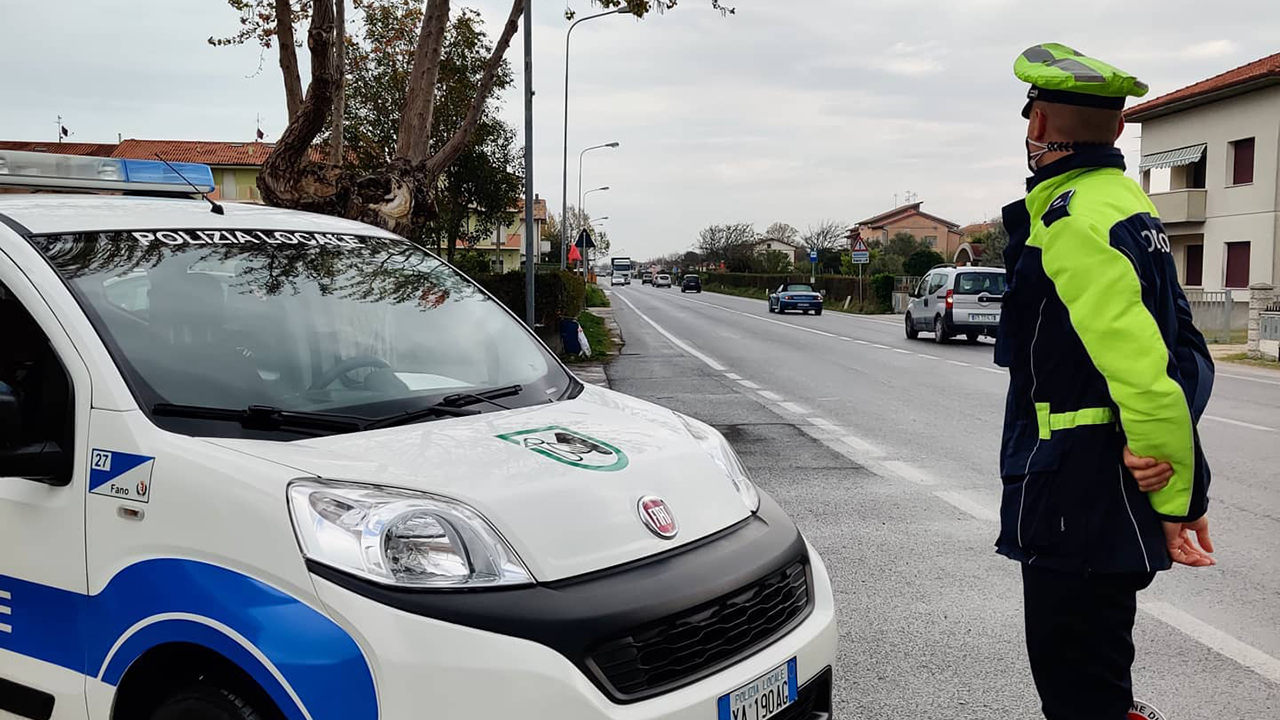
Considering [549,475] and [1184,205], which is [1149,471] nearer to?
[549,475]

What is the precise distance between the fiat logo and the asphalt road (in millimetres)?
1489

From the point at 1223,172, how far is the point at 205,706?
39.0 m

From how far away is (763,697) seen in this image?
8.43 feet

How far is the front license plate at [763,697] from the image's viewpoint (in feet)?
8.10

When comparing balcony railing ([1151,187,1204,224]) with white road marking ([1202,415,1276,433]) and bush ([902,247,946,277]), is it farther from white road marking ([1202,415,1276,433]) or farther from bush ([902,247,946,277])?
white road marking ([1202,415,1276,433])

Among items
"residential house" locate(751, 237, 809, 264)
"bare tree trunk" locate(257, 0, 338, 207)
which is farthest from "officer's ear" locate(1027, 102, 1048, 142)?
"residential house" locate(751, 237, 809, 264)

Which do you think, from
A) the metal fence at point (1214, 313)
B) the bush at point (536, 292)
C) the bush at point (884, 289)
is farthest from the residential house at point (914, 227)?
the bush at point (536, 292)

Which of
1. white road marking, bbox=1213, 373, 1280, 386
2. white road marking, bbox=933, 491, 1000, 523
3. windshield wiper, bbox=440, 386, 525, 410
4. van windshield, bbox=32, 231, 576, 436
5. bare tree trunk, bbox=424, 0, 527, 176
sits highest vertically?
bare tree trunk, bbox=424, 0, 527, 176

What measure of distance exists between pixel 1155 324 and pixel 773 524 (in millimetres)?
1111

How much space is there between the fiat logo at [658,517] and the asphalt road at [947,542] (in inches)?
58.6

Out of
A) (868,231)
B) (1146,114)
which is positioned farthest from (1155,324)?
(868,231)

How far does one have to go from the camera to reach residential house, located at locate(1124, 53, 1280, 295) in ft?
108

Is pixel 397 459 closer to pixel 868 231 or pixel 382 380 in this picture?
pixel 382 380

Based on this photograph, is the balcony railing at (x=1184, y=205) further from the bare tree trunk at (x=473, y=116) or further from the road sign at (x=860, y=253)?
the bare tree trunk at (x=473, y=116)
